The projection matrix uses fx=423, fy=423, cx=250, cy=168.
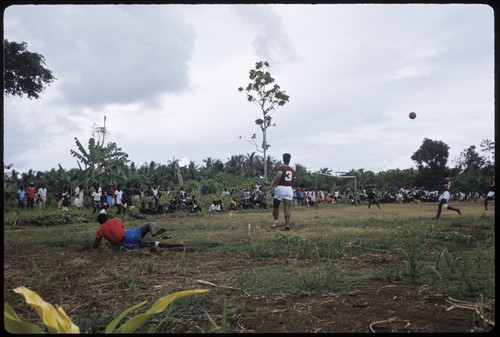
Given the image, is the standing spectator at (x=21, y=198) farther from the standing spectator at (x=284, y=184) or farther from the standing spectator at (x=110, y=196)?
the standing spectator at (x=284, y=184)

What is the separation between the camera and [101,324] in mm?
2615

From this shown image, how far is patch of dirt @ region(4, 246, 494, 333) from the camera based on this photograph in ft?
8.11

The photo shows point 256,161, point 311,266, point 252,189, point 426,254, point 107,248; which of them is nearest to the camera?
point 311,266

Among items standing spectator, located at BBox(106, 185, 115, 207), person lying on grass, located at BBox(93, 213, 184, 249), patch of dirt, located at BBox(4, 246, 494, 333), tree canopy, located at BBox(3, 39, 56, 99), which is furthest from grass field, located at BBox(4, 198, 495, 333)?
tree canopy, located at BBox(3, 39, 56, 99)

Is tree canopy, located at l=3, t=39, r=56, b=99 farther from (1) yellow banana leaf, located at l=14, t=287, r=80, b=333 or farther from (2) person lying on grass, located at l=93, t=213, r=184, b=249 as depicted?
(1) yellow banana leaf, located at l=14, t=287, r=80, b=333

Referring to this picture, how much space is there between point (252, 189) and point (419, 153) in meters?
29.5

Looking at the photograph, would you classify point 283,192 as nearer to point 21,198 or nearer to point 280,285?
point 280,285

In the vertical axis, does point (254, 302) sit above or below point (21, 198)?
below

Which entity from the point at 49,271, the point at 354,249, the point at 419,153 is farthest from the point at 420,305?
the point at 419,153

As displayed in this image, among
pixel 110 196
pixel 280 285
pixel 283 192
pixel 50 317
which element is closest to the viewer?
pixel 50 317

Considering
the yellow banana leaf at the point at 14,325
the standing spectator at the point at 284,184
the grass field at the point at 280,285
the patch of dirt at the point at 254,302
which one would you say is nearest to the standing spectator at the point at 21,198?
the grass field at the point at 280,285

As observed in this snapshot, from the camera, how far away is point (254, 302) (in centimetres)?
305

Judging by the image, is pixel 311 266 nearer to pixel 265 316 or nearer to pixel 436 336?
pixel 265 316

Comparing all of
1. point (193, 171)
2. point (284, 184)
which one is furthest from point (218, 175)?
point (284, 184)
